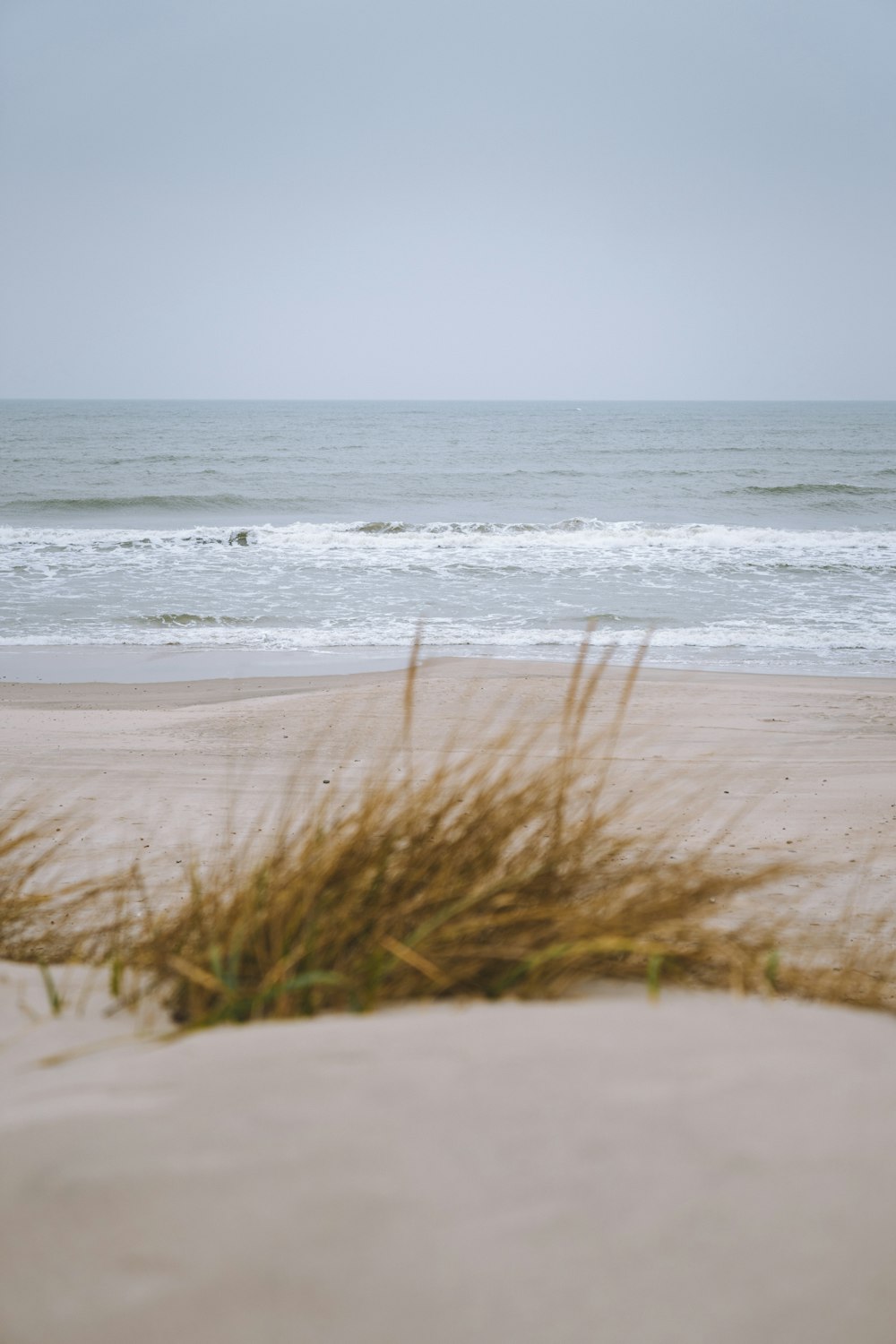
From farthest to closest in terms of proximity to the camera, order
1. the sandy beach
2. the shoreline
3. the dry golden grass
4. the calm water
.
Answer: the calm water < the shoreline < the sandy beach < the dry golden grass

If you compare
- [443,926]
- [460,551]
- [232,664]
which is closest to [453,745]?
[443,926]

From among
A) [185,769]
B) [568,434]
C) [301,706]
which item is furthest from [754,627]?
[568,434]

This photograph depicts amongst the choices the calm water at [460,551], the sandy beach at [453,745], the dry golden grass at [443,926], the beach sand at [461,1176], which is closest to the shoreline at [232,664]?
the sandy beach at [453,745]

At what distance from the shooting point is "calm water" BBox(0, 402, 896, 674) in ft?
38.5

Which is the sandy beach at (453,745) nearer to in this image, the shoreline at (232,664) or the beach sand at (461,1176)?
the shoreline at (232,664)

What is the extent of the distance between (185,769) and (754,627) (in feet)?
26.2

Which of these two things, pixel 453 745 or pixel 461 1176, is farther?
pixel 453 745

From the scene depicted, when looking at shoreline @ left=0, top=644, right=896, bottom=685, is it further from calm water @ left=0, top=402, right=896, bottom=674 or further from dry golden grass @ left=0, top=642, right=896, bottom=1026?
dry golden grass @ left=0, top=642, right=896, bottom=1026

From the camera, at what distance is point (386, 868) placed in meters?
2.09

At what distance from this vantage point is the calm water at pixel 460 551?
11.7 metres

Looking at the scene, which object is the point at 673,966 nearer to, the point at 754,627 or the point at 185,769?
the point at 185,769

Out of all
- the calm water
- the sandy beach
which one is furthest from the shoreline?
the calm water

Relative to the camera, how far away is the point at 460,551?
18625mm

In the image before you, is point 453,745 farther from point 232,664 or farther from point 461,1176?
point 232,664
